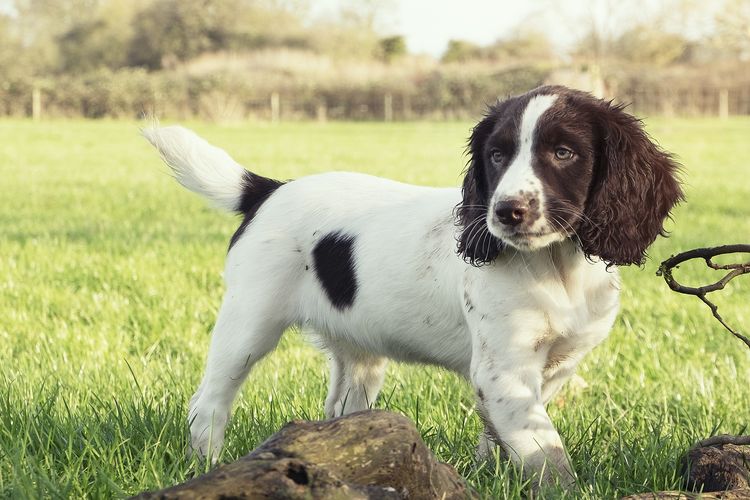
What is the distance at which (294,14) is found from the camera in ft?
228

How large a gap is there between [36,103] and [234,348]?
1800 inches

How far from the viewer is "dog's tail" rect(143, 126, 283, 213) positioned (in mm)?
4051

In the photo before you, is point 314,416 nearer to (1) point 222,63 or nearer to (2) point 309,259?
(2) point 309,259

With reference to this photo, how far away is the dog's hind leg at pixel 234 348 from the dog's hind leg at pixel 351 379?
391 millimetres

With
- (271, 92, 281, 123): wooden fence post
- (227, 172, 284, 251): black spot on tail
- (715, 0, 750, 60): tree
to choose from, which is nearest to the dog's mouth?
(227, 172, 284, 251): black spot on tail

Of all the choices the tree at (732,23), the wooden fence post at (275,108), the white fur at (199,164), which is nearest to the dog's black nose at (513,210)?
the white fur at (199,164)

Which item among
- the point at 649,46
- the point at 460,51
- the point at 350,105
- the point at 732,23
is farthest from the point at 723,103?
the point at 460,51

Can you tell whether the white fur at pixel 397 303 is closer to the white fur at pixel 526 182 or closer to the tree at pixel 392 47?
the white fur at pixel 526 182

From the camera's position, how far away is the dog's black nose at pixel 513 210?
2779 mm

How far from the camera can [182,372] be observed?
4.60m

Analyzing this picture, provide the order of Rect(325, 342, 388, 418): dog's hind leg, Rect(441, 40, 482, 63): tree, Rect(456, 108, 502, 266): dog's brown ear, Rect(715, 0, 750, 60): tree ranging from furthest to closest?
1. Rect(441, 40, 482, 63): tree
2. Rect(715, 0, 750, 60): tree
3. Rect(325, 342, 388, 418): dog's hind leg
4. Rect(456, 108, 502, 266): dog's brown ear

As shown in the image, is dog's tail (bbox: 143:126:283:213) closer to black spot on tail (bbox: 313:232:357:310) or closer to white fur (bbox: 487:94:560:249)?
black spot on tail (bbox: 313:232:357:310)

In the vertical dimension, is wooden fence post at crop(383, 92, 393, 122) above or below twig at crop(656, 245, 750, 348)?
below

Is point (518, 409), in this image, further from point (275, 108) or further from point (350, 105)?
point (350, 105)
